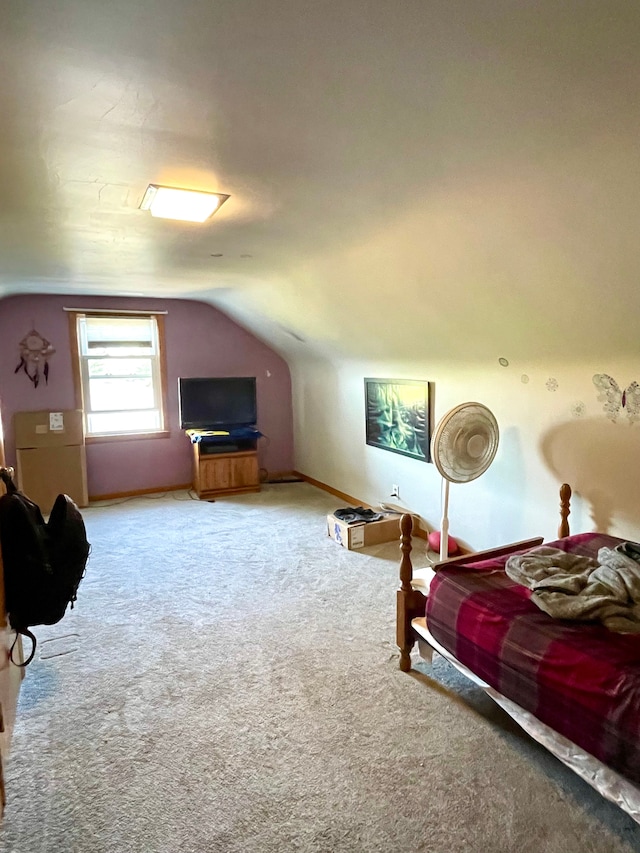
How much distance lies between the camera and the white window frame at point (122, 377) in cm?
571

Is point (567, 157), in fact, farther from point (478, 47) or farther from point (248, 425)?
point (248, 425)

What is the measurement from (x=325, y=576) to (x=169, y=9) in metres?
3.35

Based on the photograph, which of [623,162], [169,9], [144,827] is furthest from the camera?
[144,827]

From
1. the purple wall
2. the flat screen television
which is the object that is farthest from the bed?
the purple wall

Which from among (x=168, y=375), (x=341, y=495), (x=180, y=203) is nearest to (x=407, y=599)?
(x=180, y=203)

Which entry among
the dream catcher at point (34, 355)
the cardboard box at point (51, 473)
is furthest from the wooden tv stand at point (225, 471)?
the dream catcher at point (34, 355)

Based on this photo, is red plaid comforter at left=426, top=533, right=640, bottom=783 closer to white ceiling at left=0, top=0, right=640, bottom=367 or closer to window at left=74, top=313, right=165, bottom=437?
white ceiling at left=0, top=0, right=640, bottom=367

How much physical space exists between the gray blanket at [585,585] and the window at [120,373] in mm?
4780

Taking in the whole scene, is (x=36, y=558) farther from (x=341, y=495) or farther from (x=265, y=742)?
(x=341, y=495)

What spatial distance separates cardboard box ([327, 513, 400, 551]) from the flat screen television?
222 cm

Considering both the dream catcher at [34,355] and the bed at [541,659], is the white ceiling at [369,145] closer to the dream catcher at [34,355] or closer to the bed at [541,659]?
the bed at [541,659]

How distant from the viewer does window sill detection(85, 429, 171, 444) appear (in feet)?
19.1

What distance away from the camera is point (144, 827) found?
1.80 m

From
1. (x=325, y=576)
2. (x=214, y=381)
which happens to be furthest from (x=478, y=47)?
(x=214, y=381)
